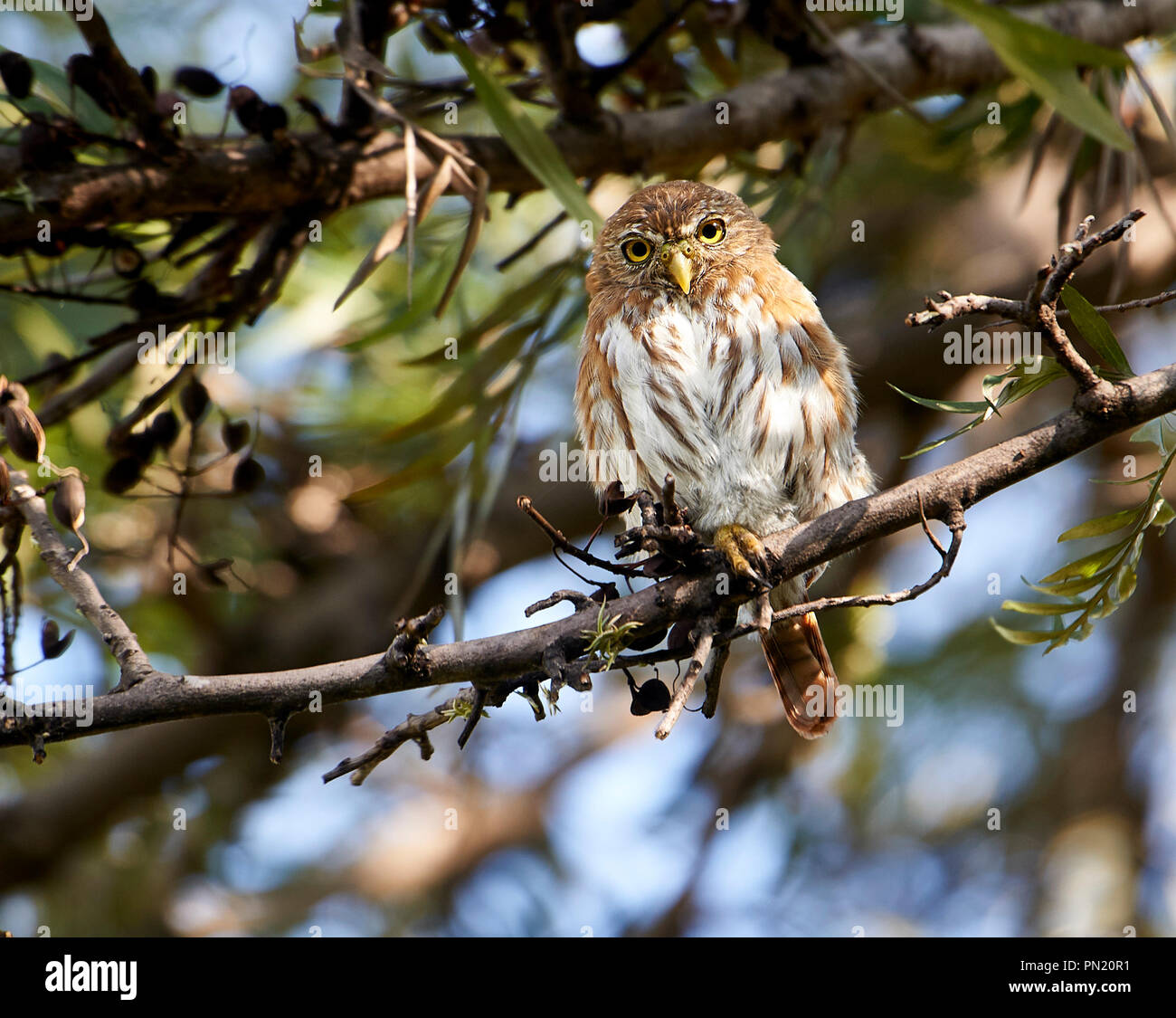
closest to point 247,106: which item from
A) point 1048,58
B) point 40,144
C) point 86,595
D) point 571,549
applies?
point 40,144

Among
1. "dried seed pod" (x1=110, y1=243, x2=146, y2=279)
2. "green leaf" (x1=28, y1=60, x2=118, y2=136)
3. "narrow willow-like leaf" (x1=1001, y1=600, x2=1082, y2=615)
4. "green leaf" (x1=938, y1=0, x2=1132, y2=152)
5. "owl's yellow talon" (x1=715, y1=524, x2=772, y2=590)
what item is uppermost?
"green leaf" (x1=28, y1=60, x2=118, y2=136)

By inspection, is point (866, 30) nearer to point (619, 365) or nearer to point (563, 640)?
point (619, 365)

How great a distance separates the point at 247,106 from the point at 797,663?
213 cm

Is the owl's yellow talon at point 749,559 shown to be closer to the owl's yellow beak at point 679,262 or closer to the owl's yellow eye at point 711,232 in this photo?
the owl's yellow beak at point 679,262

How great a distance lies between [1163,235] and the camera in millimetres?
4699

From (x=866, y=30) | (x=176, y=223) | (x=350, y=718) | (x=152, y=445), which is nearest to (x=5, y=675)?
(x=152, y=445)

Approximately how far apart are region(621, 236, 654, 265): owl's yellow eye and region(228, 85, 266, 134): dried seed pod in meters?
1.04

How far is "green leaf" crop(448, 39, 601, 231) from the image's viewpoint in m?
2.58

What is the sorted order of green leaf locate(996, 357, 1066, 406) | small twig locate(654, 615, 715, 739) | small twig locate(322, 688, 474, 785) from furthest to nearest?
green leaf locate(996, 357, 1066, 406) < small twig locate(322, 688, 474, 785) < small twig locate(654, 615, 715, 739)

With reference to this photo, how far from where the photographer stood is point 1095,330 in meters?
1.89

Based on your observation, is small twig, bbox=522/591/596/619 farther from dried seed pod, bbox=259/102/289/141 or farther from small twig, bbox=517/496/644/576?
dried seed pod, bbox=259/102/289/141

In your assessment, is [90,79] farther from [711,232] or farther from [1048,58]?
[1048,58]

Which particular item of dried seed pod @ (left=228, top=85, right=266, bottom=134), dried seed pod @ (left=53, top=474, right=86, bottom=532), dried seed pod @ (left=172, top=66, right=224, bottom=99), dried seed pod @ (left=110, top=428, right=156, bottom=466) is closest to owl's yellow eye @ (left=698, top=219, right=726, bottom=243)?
dried seed pod @ (left=228, top=85, right=266, bottom=134)

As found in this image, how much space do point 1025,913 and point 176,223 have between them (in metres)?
4.26
